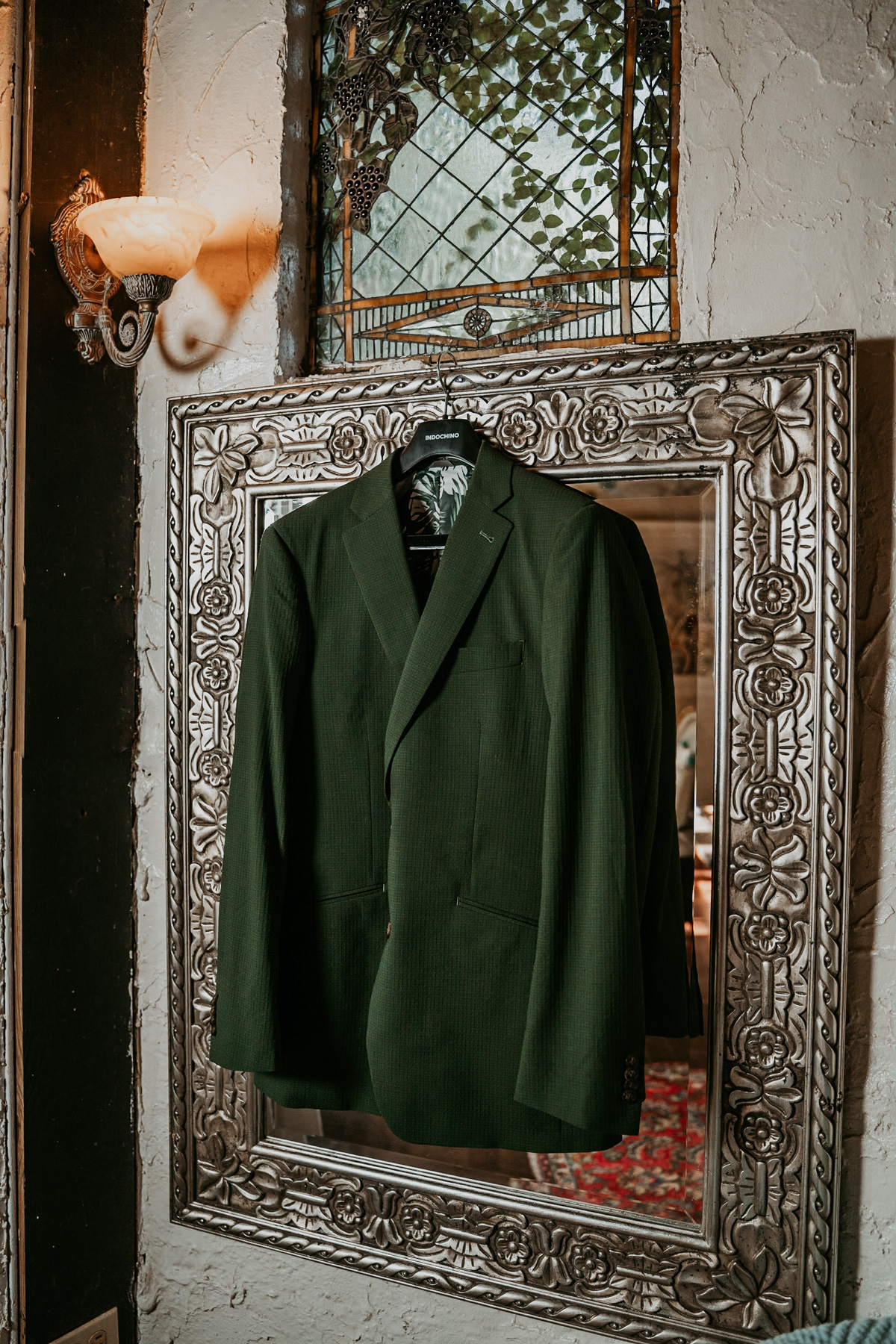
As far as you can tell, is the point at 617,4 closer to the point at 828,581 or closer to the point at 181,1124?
the point at 828,581

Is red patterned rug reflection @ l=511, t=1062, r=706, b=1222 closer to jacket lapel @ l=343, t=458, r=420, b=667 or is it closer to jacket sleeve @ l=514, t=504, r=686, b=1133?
jacket sleeve @ l=514, t=504, r=686, b=1133

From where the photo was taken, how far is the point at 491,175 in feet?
4.91

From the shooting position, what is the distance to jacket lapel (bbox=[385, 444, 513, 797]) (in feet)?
4.01

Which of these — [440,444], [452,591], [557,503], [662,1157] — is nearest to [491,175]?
[440,444]

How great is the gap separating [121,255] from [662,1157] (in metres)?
1.53

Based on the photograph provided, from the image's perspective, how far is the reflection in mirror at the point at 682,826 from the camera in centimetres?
127

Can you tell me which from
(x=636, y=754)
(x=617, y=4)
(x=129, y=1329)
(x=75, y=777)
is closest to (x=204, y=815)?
(x=75, y=777)

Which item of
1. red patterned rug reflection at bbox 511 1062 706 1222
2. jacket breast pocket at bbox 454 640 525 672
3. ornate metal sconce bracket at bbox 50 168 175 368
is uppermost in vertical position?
ornate metal sconce bracket at bbox 50 168 175 368

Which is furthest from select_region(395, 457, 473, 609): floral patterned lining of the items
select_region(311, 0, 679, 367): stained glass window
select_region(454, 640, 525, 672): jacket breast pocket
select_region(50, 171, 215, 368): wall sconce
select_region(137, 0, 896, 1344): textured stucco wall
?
select_region(50, 171, 215, 368): wall sconce

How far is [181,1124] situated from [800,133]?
5.89 ft

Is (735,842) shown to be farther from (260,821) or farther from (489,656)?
(260,821)

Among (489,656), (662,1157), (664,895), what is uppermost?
(489,656)

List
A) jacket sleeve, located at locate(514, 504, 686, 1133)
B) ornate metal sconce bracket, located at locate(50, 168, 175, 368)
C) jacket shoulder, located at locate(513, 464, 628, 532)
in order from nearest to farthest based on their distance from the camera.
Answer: jacket sleeve, located at locate(514, 504, 686, 1133)
jacket shoulder, located at locate(513, 464, 628, 532)
ornate metal sconce bracket, located at locate(50, 168, 175, 368)

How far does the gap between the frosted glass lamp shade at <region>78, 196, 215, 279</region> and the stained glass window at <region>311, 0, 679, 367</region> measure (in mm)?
273
